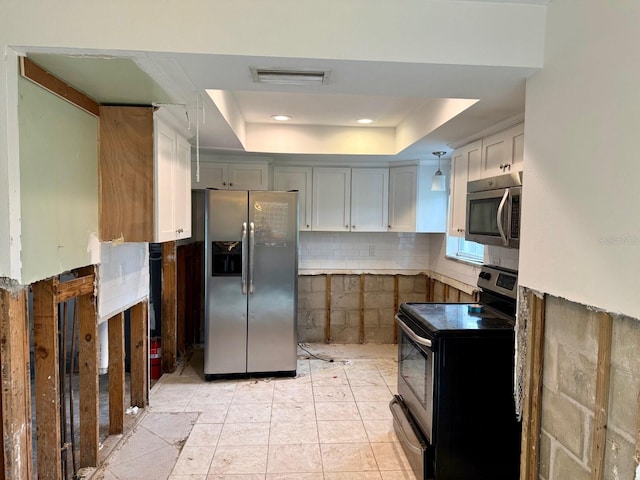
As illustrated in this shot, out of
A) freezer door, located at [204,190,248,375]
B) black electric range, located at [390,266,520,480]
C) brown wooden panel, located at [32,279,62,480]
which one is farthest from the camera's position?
freezer door, located at [204,190,248,375]

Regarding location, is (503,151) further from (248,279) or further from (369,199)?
(248,279)

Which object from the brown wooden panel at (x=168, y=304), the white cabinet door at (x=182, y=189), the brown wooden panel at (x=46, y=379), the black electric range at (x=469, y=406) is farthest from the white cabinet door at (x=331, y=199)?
the brown wooden panel at (x=46, y=379)

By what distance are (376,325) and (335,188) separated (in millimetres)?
1703

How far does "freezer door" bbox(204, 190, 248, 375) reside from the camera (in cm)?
340

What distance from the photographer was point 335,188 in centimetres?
426

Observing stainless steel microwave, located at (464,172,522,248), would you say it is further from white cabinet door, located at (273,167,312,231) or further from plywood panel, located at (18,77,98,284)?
plywood panel, located at (18,77,98,284)

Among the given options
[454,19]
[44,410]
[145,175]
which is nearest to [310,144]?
[145,175]

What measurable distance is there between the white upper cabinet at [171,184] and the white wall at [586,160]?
1.89 m

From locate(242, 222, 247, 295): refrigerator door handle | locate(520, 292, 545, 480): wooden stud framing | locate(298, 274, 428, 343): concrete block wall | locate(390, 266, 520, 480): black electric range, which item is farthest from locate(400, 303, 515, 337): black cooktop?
locate(298, 274, 428, 343): concrete block wall

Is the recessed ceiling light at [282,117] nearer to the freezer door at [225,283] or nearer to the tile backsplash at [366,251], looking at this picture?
the freezer door at [225,283]

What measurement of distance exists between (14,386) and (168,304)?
2.10m

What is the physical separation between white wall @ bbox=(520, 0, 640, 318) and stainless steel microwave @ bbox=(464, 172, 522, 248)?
0.67 metres

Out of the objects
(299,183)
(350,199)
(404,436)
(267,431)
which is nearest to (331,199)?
(350,199)

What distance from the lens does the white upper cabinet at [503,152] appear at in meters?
2.23
